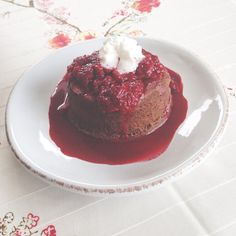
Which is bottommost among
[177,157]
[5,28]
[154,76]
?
[5,28]

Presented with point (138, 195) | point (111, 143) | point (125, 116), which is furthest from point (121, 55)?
point (138, 195)

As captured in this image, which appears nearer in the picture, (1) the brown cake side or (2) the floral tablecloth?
(2) the floral tablecloth

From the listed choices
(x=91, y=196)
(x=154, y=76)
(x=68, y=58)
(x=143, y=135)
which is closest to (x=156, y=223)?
(x=91, y=196)

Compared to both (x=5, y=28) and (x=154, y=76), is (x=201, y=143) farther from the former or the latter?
(x=5, y=28)

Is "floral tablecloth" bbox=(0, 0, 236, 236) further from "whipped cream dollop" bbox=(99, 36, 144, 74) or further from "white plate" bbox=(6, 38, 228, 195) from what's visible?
"whipped cream dollop" bbox=(99, 36, 144, 74)

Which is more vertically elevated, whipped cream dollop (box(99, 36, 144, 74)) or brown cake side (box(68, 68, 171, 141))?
whipped cream dollop (box(99, 36, 144, 74))

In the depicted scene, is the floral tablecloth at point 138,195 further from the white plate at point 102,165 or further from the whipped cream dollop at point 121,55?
the whipped cream dollop at point 121,55

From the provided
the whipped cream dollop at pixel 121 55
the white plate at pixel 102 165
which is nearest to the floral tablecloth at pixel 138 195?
the white plate at pixel 102 165

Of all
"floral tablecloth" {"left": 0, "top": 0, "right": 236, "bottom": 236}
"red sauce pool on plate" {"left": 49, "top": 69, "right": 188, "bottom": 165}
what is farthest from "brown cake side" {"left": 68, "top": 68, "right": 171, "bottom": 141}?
"floral tablecloth" {"left": 0, "top": 0, "right": 236, "bottom": 236}
